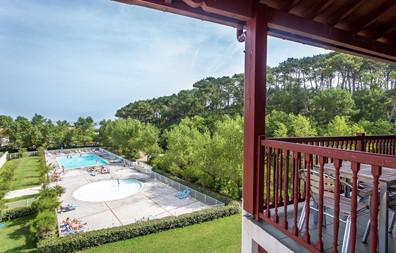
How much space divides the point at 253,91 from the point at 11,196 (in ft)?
54.2

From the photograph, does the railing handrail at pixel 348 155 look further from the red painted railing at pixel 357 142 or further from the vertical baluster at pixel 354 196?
the red painted railing at pixel 357 142

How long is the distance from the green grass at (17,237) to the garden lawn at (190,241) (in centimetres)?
251

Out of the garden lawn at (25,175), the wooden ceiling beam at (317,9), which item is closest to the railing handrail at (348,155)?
the wooden ceiling beam at (317,9)

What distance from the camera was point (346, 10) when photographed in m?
2.46

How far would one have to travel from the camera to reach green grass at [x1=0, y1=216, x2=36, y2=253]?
26.3ft

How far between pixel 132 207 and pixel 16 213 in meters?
5.46

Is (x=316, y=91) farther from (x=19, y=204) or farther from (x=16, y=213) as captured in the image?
(x=19, y=204)

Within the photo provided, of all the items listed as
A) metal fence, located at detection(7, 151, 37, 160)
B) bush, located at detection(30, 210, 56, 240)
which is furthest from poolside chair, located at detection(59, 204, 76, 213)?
metal fence, located at detection(7, 151, 37, 160)

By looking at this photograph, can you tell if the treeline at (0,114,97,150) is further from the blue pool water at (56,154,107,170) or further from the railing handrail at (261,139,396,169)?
the railing handrail at (261,139,396,169)

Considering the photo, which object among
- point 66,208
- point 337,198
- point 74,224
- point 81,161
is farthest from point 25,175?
point 337,198

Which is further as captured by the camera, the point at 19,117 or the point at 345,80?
the point at 19,117

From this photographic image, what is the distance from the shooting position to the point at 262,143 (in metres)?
2.25

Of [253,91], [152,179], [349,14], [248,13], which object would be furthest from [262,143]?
[152,179]

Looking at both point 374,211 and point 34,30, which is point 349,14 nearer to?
point 374,211
